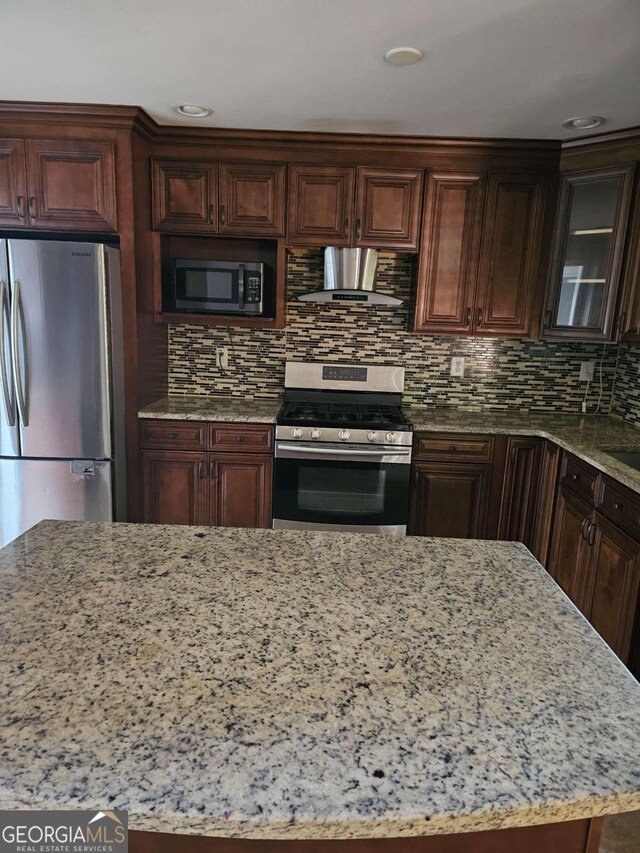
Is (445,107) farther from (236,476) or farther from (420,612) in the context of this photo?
(420,612)

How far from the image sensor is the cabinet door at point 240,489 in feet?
9.70

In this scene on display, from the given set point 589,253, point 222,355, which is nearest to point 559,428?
point 589,253

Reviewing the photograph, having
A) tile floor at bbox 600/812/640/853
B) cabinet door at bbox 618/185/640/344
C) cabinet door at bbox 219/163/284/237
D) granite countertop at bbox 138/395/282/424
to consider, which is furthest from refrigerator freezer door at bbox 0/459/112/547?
cabinet door at bbox 618/185/640/344

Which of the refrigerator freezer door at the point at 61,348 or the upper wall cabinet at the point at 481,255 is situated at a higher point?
the upper wall cabinet at the point at 481,255

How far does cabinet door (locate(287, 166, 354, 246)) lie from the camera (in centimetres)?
296

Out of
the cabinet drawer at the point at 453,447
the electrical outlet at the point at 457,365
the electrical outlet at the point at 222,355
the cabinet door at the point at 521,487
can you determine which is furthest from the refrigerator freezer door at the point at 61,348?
the cabinet door at the point at 521,487

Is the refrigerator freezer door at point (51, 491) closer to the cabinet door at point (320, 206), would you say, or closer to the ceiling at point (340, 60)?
the cabinet door at point (320, 206)

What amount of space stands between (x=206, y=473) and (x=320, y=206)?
63.2 inches

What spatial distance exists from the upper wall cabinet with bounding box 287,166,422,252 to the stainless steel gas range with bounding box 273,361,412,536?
0.99m

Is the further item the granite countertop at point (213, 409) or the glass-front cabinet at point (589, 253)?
the granite countertop at point (213, 409)

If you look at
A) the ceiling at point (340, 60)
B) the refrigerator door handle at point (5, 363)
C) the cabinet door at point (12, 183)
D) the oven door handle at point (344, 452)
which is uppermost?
the ceiling at point (340, 60)

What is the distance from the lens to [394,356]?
342 centimetres

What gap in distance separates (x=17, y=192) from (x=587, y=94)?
2707mm

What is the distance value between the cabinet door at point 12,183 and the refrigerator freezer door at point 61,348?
32 centimetres
